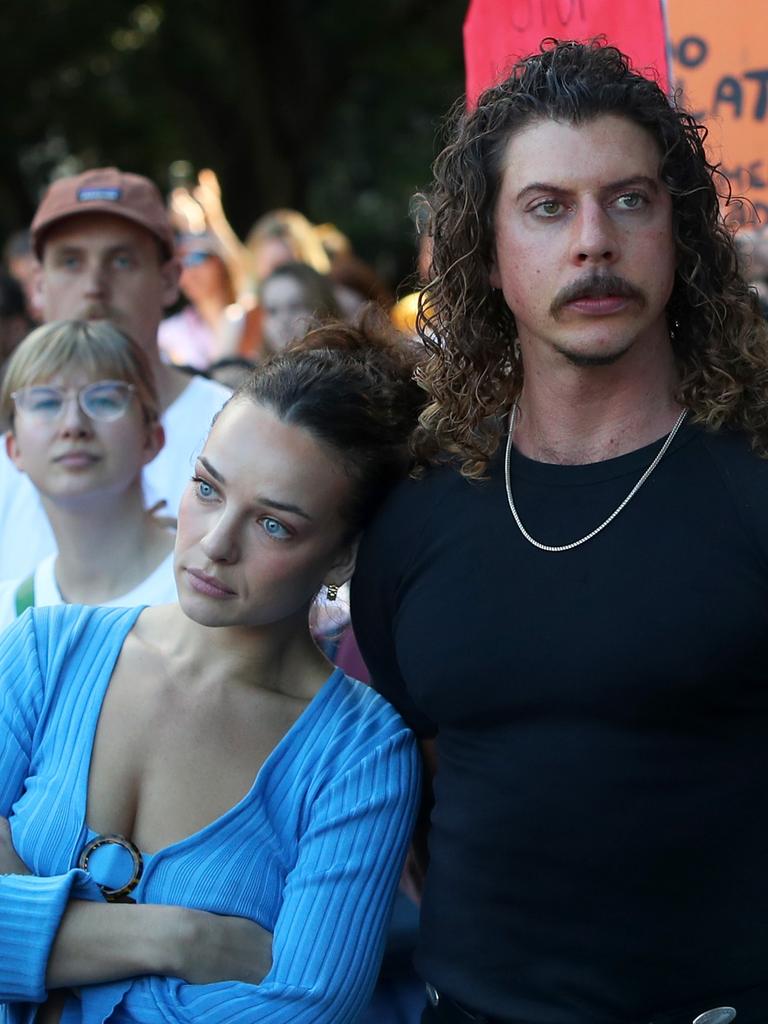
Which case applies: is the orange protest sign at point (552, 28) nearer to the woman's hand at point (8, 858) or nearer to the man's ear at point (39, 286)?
the man's ear at point (39, 286)

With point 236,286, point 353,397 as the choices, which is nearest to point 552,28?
point 353,397

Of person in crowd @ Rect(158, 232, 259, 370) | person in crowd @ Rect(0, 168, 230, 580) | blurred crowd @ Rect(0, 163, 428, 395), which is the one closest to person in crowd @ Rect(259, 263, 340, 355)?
blurred crowd @ Rect(0, 163, 428, 395)

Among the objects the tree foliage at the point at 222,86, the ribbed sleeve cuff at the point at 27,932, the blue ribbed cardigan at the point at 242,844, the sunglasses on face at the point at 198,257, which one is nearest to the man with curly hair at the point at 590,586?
the blue ribbed cardigan at the point at 242,844

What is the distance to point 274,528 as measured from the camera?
2514 mm

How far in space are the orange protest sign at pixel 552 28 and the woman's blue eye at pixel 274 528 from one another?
4.88 ft

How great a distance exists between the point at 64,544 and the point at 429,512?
4.33 feet

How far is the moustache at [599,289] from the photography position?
7.72 ft

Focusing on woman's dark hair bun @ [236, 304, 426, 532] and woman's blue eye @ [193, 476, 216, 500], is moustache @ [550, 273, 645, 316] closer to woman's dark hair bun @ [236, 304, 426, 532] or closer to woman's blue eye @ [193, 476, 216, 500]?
woman's dark hair bun @ [236, 304, 426, 532]

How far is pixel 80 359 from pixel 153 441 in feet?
0.87

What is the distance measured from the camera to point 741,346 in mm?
2471

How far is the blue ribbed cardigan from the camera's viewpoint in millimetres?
2303

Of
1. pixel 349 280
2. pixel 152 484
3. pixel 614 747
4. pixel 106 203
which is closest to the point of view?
pixel 614 747

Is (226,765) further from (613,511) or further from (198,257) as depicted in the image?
(198,257)

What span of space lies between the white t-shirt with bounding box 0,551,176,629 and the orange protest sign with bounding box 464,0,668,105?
1330 mm
